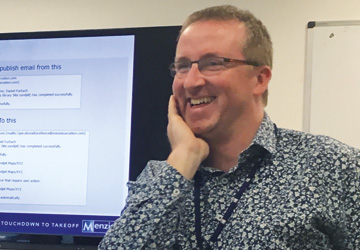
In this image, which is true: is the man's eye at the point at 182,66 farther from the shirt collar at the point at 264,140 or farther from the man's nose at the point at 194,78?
the shirt collar at the point at 264,140

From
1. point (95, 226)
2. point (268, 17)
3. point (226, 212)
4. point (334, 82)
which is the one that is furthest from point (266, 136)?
point (268, 17)

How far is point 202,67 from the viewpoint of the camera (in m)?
1.35

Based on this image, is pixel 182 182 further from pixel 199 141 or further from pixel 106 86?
pixel 106 86

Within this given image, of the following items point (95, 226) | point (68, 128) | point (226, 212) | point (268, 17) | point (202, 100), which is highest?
point (268, 17)

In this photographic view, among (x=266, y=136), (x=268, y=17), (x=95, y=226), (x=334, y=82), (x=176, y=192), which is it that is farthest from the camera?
(x=268, y=17)

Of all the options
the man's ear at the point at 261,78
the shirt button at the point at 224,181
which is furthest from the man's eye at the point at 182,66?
the shirt button at the point at 224,181

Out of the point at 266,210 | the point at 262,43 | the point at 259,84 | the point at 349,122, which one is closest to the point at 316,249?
the point at 266,210

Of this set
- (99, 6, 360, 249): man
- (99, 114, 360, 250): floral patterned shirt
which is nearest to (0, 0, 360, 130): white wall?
(99, 6, 360, 249): man

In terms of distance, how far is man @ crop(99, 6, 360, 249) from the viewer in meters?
1.25

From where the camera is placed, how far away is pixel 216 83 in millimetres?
1336

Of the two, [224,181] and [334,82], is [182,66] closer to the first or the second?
[224,181]

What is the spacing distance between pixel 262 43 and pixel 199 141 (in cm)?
36

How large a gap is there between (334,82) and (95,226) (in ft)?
4.39

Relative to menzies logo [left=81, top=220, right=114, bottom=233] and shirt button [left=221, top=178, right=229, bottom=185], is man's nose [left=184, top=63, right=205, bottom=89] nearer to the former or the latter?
shirt button [left=221, top=178, right=229, bottom=185]
